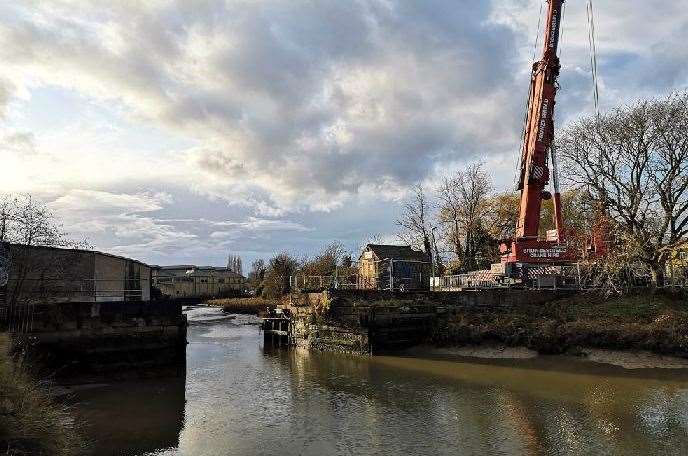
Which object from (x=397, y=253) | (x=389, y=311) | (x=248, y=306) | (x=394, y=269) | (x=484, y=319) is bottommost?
(x=248, y=306)

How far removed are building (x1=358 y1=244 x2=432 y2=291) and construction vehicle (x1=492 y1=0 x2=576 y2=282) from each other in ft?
24.4

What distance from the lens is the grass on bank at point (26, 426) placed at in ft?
31.3

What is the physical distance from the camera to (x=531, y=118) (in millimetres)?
31234

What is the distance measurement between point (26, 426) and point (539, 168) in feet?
91.6

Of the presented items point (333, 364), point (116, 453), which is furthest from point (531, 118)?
point (116, 453)

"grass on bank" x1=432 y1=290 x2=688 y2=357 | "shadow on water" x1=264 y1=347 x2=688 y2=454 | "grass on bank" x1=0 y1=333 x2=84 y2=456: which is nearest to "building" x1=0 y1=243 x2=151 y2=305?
"shadow on water" x1=264 y1=347 x2=688 y2=454

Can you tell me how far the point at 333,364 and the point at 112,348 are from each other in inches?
419

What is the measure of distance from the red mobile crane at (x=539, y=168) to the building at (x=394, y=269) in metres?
7.60

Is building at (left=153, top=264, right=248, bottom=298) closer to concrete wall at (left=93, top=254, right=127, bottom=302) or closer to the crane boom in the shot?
concrete wall at (left=93, top=254, right=127, bottom=302)

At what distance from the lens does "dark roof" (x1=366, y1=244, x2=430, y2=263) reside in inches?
2009

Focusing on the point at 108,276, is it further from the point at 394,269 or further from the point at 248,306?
the point at 248,306

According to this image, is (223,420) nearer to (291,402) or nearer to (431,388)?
(291,402)

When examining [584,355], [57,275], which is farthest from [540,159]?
[57,275]

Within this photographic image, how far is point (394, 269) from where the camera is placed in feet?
136
